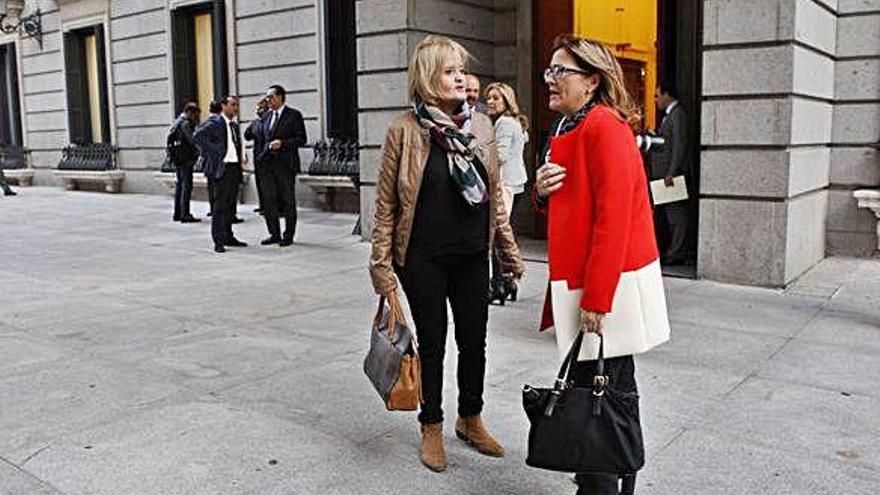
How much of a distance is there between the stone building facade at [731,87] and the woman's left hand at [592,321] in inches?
213

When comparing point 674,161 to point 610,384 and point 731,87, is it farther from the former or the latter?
point 610,384

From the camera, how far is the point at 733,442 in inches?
167

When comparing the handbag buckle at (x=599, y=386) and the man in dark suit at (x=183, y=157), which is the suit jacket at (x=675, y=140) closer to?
the handbag buckle at (x=599, y=386)

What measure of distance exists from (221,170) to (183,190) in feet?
10.9

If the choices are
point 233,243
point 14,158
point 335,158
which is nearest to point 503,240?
point 233,243

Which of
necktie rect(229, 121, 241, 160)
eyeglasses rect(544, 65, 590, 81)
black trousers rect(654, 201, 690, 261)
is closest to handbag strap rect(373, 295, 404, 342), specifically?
eyeglasses rect(544, 65, 590, 81)

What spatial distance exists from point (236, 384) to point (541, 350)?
6.86 feet

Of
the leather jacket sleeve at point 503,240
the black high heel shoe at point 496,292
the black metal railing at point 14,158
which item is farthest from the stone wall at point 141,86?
the leather jacket sleeve at point 503,240

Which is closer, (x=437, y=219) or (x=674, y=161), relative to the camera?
(x=437, y=219)

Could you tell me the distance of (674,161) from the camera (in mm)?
9211

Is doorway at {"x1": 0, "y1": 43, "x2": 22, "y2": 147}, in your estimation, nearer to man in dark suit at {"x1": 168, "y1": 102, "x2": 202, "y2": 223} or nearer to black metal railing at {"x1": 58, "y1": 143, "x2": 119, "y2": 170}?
black metal railing at {"x1": 58, "y1": 143, "x2": 119, "y2": 170}

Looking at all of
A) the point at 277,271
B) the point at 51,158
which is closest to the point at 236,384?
the point at 277,271

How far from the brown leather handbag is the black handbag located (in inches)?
30.3

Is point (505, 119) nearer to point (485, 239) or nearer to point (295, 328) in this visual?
point (295, 328)
